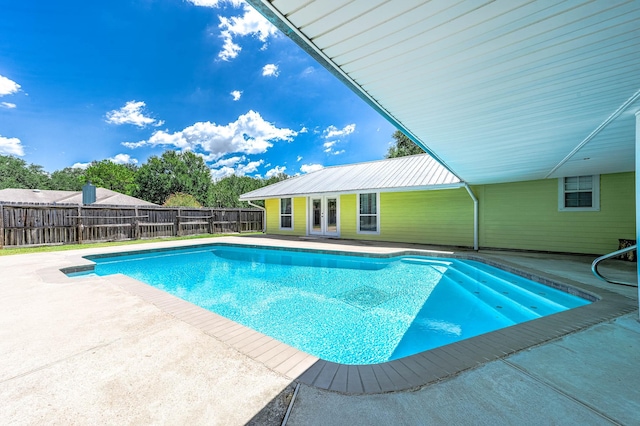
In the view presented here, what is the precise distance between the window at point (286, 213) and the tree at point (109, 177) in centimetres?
2766

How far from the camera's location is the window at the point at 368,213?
35.5 ft

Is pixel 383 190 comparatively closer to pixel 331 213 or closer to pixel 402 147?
pixel 331 213

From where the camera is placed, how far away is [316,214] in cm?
1323

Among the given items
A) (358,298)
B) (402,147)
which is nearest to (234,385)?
(358,298)

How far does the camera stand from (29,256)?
293 inches

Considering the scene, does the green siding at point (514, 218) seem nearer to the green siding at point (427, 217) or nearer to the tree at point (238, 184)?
the green siding at point (427, 217)

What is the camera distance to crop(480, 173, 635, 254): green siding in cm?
693

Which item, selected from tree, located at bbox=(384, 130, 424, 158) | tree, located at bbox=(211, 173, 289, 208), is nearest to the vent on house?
tree, located at bbox=(211, 173, 289, 208)

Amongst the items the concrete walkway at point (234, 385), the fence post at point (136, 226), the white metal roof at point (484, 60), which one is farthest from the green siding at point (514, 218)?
the fence post at point (136, 226)

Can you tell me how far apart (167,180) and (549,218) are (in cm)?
3471

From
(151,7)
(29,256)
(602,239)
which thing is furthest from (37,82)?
(602,239)

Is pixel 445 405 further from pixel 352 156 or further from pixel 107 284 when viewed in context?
pixel 352 156

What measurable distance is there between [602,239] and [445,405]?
8992 mm

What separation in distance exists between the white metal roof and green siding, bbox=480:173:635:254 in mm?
4757
